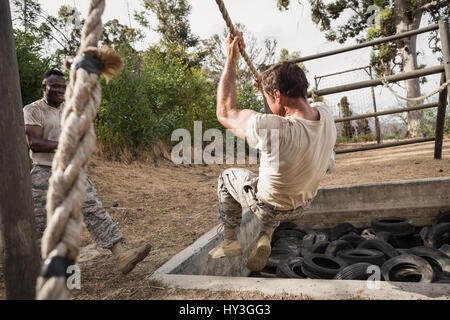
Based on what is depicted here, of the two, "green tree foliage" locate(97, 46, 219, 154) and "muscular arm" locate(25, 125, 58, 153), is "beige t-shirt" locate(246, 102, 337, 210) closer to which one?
"muscular arm" locate(25, 125, 58, 153)

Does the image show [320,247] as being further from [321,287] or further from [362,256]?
[321,287]

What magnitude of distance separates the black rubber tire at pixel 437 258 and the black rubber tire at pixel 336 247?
599 millimetres

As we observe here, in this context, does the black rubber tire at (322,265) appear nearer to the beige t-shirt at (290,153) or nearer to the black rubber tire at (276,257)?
the black rubber tire at (276,257)

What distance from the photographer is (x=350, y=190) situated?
395 cm

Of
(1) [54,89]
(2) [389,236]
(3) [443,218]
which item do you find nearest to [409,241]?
(2) [389,236]

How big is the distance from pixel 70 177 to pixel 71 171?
15 millimetres

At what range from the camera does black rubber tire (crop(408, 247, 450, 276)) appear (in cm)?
250

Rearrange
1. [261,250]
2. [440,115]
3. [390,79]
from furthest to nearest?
1. [440,115]
2. [390,79]
3. [261,250]

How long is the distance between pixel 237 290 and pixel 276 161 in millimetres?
786

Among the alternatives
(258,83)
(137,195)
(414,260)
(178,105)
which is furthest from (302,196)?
(178,105)

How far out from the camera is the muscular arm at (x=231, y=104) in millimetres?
1818

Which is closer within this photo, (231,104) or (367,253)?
(231,104)

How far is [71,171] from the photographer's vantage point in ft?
2.41
